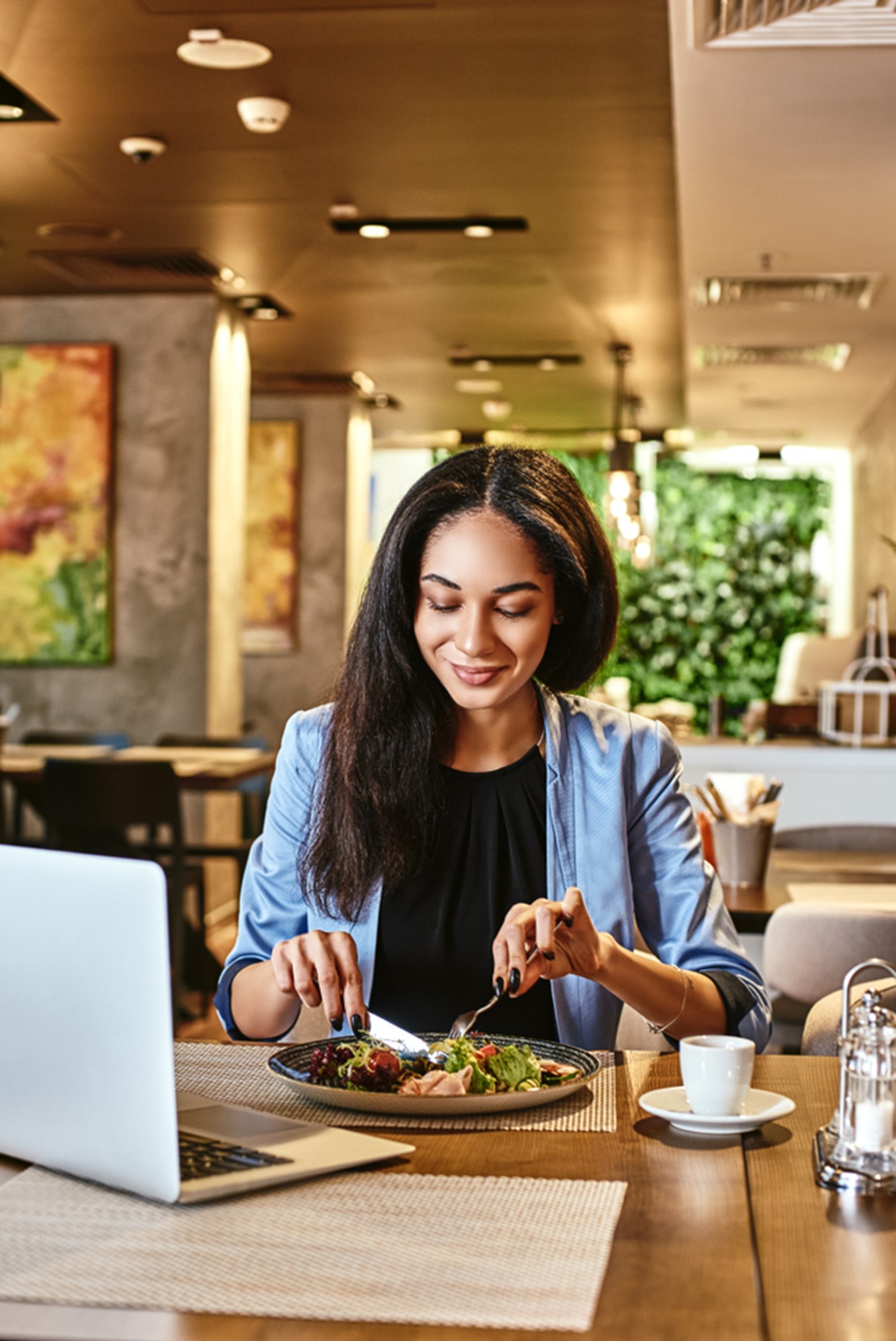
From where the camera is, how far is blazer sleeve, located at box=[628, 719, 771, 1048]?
1762 mm

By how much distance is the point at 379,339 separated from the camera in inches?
341

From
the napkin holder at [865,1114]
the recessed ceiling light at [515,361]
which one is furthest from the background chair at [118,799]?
the recessed ceiling light at [515,361]

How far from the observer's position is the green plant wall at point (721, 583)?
14305 mm

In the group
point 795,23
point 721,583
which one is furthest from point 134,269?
point 721,583

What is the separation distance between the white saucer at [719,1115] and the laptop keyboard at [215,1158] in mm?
329

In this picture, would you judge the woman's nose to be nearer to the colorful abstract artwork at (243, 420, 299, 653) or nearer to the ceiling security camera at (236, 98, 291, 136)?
the ceiling security camera at (236, 98, 291, 136)

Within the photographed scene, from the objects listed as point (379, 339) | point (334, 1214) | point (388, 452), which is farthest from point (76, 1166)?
point (388, 452)

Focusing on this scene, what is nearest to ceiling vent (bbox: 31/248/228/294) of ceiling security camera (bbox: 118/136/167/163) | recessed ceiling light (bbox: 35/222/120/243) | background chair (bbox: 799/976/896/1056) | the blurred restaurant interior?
the blurred restaurant interior

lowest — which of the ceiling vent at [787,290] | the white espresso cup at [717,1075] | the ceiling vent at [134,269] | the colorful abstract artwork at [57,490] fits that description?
the white espresso cup at [717,1075]

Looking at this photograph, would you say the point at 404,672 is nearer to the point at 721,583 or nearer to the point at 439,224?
the point at 439,224

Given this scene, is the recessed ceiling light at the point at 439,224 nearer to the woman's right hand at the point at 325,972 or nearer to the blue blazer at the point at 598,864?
the blue blazer at the point at 598,864

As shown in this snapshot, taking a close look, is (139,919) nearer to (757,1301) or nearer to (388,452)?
(757,1301)

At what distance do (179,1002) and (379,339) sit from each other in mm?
4480

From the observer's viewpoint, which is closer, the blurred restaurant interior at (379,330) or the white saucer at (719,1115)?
the white saucer at (719,1115)
